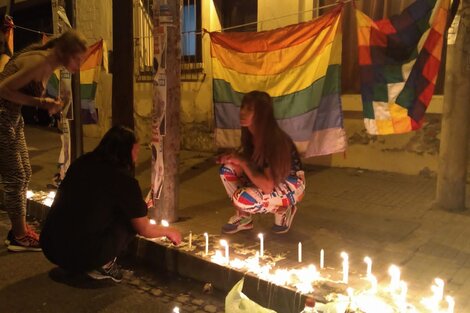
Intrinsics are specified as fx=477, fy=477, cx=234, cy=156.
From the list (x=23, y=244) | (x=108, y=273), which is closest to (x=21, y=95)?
(x=23, y=244)

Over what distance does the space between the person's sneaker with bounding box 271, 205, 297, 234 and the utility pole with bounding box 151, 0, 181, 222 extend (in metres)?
1.17

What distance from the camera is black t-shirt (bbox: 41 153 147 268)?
372 centimetres

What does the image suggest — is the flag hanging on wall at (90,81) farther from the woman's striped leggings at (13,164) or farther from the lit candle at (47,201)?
the woman's striped leggings at (13,164)

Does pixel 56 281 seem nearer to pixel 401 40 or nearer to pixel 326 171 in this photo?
pixel 401 40

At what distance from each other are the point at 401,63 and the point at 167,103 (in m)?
2.39

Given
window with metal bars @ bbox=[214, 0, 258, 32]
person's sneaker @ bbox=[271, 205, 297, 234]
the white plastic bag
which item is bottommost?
the white plastic bag

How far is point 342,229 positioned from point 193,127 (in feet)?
18.2

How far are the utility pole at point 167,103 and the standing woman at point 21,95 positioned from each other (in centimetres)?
82

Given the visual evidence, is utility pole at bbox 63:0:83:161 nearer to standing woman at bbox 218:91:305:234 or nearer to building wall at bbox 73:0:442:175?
standing woman at bbox 218:91:305:234

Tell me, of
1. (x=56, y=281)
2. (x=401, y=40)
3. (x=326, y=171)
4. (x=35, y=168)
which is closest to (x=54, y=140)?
(x=35, y=168)

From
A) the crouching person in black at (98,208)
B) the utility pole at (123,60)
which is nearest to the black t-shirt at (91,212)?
the crouching person in black at (98,208)

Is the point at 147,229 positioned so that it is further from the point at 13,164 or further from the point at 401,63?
the point at 401,63

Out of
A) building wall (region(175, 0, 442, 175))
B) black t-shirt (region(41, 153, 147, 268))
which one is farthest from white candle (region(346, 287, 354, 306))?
building wall (region(175, 0, 442, 175))

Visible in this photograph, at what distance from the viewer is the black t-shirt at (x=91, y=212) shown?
3.72m
